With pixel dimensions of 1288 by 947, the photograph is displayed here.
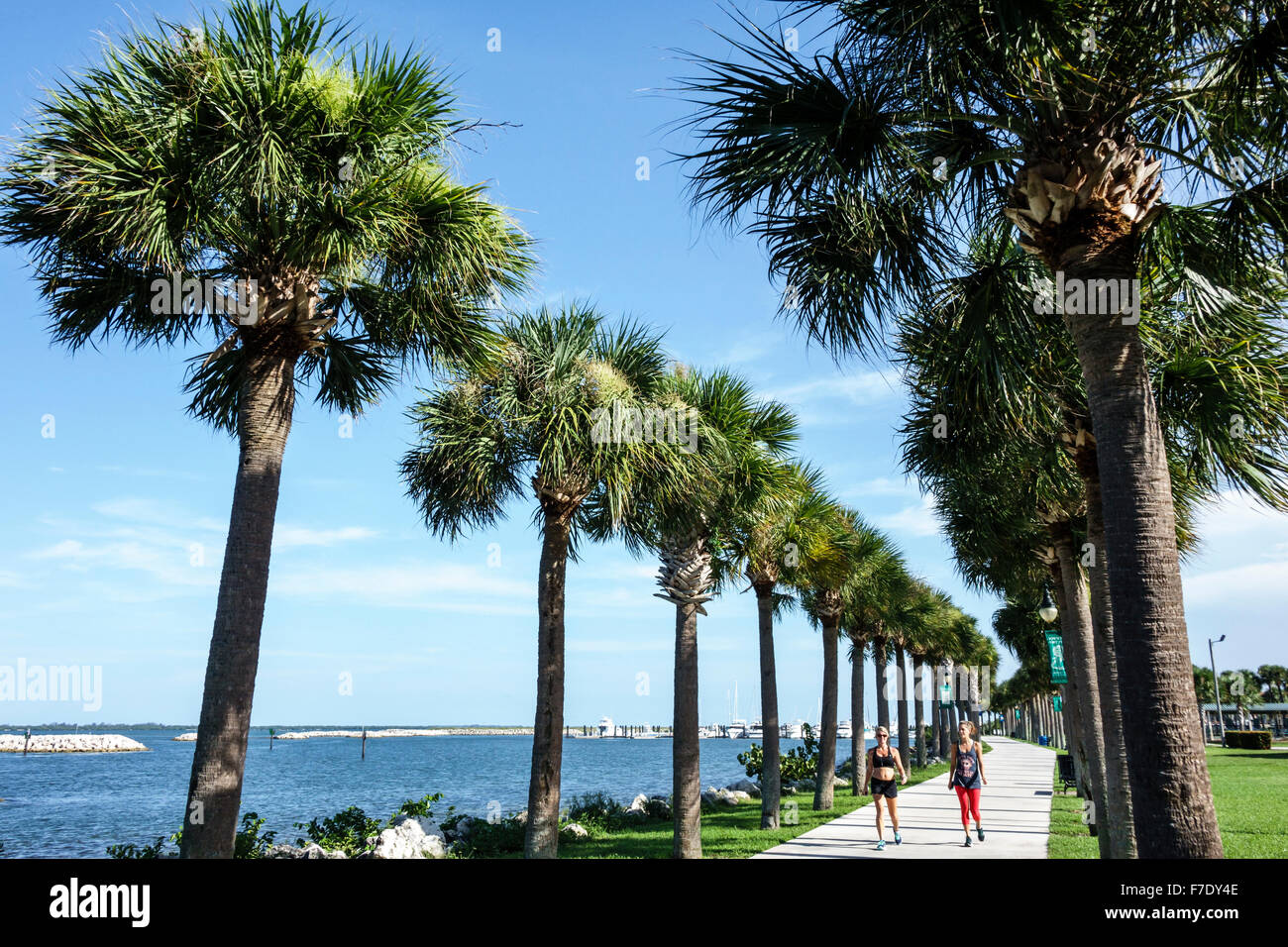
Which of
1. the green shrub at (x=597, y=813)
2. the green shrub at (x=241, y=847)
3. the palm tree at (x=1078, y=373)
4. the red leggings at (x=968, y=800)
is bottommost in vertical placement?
the green shrub at (x=597, y=813)

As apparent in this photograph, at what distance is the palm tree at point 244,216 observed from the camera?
23.6 ft

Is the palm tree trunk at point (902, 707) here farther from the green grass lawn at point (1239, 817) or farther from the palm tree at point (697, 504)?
the palm tree at point (697, 504)

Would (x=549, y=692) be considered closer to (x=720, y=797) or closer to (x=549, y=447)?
(x=549, y=447)

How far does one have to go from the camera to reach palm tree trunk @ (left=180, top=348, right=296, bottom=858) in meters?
7.14

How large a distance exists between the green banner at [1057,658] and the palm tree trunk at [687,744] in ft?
22.8

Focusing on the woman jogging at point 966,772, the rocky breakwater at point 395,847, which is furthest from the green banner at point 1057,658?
the rocky breakwater at point 395,847

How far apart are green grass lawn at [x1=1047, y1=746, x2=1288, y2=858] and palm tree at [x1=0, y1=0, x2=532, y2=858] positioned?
1010 centimetres

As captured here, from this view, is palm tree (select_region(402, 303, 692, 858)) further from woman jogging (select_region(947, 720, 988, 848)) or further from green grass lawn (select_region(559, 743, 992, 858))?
woman jogging (select_region(947, 720, 988, 848))

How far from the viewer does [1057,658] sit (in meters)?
15.6

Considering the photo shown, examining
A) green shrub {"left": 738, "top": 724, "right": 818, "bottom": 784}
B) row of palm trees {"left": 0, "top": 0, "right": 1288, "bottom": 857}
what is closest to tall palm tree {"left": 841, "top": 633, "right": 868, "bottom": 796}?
green shrub {"left": 738, "top": 724, "right": 818, "bottom": 784}
